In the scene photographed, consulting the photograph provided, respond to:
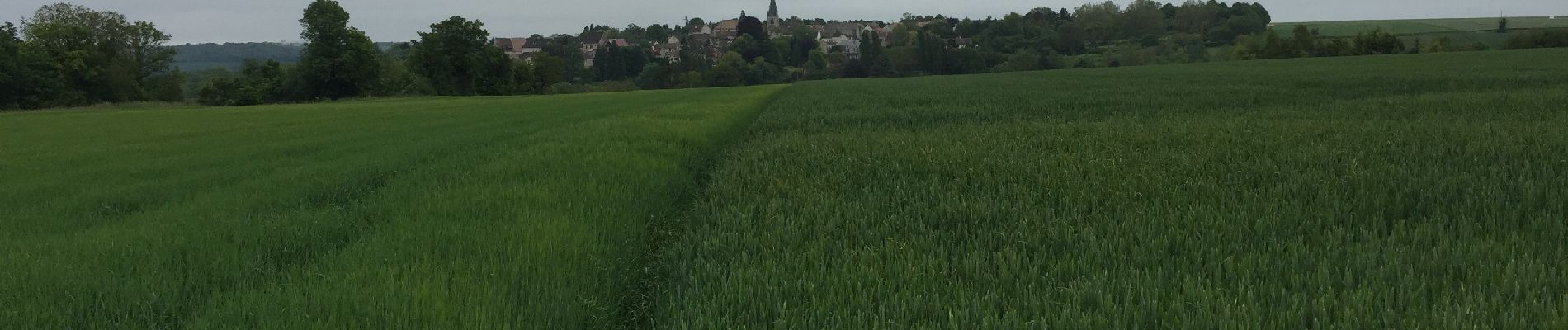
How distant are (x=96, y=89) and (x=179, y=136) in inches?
2208

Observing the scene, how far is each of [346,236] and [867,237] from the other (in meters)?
2.97

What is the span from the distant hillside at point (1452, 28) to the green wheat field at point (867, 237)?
311 ft

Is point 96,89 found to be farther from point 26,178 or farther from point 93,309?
point 93,309

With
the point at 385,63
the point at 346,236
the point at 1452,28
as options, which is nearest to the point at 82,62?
the point at 385,63

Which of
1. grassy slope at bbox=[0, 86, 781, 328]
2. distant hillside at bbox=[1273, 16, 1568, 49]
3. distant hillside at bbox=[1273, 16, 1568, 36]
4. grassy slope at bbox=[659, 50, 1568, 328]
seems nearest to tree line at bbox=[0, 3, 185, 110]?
grassy slope at bbox=[0, 86, 781, 328]

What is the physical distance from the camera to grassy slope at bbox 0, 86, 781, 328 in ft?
8.95

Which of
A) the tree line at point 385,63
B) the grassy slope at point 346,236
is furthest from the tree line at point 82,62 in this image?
the grassy slope at point 346,236

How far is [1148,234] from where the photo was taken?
315 centimetres

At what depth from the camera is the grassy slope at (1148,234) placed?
2.25 m

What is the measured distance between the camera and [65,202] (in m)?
6.36

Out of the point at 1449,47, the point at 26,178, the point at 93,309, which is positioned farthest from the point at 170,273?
the point at 1449,47

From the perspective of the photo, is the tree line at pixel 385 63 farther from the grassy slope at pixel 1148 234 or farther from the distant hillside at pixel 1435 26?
the grassy slope at pixel 1148 234

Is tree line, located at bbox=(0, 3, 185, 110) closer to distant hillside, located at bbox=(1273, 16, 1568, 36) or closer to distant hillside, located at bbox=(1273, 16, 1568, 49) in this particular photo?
distant hillside, located at bbox=(1273, 16, 1568, 49)

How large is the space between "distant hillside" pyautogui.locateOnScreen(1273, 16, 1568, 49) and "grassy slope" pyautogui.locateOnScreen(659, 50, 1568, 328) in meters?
94.5
